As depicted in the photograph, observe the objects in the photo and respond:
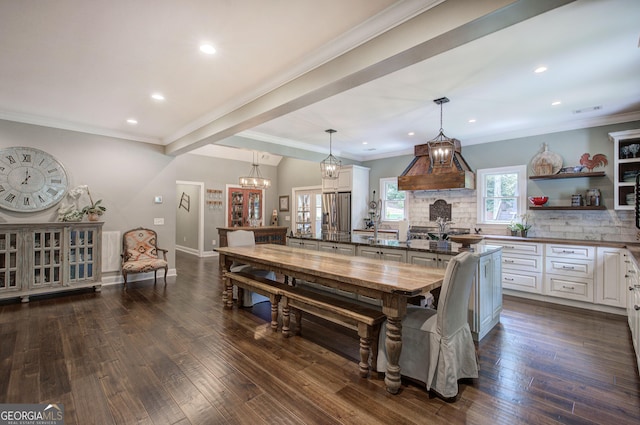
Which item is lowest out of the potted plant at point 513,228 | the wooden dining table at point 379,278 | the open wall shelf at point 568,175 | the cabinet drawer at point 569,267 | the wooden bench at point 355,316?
the wooden bench at point 355,316

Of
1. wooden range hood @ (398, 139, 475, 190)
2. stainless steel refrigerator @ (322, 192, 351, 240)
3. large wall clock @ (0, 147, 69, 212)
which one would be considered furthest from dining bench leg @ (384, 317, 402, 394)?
large wall clock @ (0, 147, 69, 212)

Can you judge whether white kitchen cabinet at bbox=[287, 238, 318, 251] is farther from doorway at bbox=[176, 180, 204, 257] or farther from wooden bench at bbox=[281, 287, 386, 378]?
doorway at bbox=[176, 180, 204, 257]

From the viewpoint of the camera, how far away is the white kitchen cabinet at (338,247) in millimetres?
4129

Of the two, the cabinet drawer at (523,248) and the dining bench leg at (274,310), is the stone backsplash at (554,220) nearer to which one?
the cabinet drawer at (523,248)

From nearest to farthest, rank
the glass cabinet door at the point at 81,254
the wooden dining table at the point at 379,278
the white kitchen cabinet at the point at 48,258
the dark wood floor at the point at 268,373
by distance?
the dark wood floor at the point at 268,373 → the wooden dining table at the point at 379,278 → the white kitchen cabinet at the point at 48,258 → the glass cabinet door at the point at 81,254

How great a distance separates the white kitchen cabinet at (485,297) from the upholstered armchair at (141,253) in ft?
15.8

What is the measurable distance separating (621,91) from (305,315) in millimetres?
4590

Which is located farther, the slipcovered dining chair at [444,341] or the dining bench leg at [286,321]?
the dining bench leg at [286,321]

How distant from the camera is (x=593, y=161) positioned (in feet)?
14.6

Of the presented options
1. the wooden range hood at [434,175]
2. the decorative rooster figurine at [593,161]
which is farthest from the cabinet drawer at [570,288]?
the wooden range hood at [434,175]

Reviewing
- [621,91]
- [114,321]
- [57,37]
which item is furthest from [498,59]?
[114,321]

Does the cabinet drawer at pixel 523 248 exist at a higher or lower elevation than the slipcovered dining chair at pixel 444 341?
higher

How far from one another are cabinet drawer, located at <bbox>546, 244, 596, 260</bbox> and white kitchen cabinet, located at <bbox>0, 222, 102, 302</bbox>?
272 inches

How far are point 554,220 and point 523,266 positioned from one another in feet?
3.42
